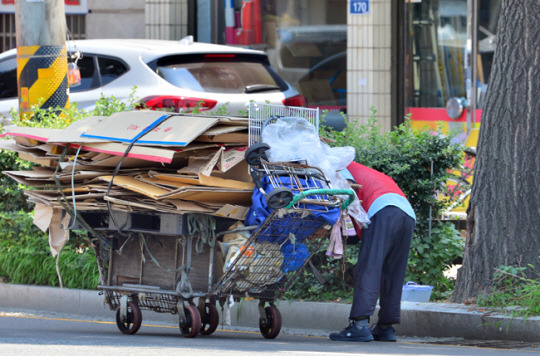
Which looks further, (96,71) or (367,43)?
(367,43)

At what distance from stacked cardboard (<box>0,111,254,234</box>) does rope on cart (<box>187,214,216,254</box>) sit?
0.11 metres

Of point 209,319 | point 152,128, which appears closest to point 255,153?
point 152,128

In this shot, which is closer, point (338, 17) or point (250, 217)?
point (250, 217)

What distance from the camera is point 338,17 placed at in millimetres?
14211

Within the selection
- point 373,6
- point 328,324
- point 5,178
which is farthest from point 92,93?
point 328,324

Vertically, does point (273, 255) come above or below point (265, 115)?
below

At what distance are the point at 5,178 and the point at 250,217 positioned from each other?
3.78 meters

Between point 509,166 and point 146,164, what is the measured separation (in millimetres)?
2690

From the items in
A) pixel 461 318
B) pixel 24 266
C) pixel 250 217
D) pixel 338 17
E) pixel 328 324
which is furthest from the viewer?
pixel 338 17

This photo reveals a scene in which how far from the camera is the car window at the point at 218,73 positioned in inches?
444

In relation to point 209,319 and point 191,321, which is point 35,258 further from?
point 191,321

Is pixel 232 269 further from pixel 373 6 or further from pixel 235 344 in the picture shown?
pixel 373 6

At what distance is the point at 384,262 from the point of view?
6.93 metres

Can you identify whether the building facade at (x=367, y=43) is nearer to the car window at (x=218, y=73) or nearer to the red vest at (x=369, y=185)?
the car window at (x=218, y=73)
